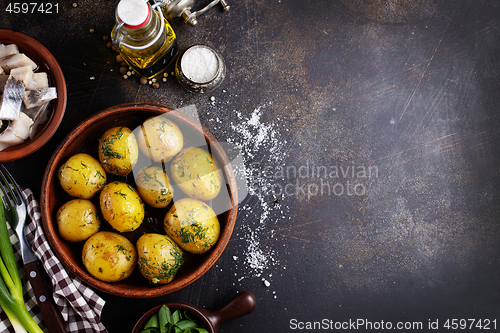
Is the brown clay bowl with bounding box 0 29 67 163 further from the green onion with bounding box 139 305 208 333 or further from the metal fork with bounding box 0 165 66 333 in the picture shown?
the green onion with bounding box 139 305 208 333

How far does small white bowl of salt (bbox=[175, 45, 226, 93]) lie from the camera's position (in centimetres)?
109

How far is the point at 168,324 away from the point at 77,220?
1.49 ft

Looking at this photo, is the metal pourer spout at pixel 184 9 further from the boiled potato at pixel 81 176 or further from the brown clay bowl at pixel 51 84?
the boiled potato at pixel 81 176

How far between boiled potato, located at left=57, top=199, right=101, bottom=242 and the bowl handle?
0.50m

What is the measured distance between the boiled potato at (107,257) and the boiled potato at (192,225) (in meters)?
0.14

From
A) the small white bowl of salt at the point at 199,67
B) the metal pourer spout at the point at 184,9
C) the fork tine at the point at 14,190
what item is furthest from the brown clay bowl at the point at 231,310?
the metal pourer spout at the point at 184,9

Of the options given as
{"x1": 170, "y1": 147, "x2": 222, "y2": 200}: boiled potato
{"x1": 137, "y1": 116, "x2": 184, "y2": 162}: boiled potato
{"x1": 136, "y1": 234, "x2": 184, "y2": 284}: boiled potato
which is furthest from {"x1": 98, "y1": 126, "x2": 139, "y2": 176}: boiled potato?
{"x1": 136, "y1": 234, "x2": 184, "y2": 284}: boiled potato

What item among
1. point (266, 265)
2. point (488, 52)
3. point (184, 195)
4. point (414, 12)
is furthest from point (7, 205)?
point (488, 52)

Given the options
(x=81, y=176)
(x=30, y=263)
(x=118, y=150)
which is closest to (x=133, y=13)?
(x=118, y=150)

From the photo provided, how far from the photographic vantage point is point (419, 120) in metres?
1.23

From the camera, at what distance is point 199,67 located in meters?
1.10

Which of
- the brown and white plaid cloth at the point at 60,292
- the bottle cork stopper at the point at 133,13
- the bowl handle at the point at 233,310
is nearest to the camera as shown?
the bottle cork stopper at the point at 133,13

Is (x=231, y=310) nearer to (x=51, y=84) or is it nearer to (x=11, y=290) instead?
(x=11, y=290)

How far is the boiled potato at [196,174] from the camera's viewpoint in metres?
0.92
